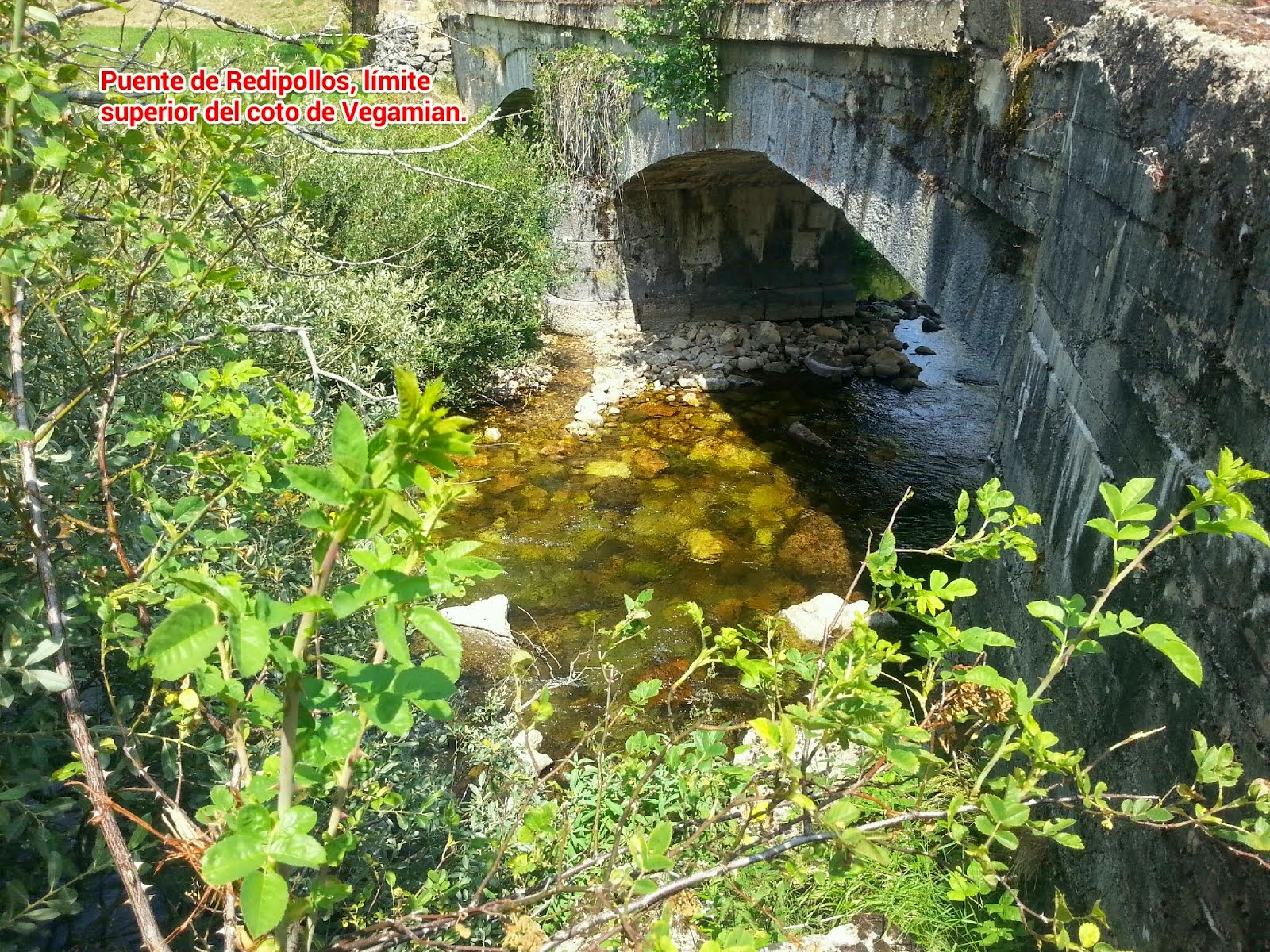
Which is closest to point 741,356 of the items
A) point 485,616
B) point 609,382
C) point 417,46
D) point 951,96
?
point 609,382

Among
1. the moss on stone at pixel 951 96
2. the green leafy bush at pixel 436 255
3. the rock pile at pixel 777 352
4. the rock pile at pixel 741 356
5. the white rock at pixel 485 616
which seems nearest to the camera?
the moss on stone at pixel 951 96

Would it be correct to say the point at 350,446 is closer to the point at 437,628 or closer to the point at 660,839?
the point at 437,628

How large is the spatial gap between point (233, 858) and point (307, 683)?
0.20 metres

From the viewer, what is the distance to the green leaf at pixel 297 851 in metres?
0.93

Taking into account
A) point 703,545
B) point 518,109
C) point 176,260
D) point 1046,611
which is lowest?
point 703,545

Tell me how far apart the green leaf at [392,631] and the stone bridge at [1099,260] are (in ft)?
6.21

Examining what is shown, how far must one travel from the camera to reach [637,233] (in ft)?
38.1

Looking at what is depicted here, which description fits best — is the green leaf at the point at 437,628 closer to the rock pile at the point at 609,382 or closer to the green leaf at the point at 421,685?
the green leaf at the point at 421,685

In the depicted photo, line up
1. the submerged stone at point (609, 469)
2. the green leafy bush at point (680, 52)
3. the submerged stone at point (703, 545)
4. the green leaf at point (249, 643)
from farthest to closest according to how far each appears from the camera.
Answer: the submerged stone at point (609, 469) < the green leafy bush at point (680, 52) < the submerged stone at point (703, 545) < the green leaf at point (249, 643)

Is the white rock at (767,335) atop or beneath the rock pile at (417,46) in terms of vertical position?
beneath

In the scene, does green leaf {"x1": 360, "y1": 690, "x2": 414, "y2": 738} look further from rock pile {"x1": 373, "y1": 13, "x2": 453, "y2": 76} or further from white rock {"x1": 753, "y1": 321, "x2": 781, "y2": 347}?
rock pile {"x1": 373, "y1": 13, "x2": 453, "y2": 76}

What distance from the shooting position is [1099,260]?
332 centimetres

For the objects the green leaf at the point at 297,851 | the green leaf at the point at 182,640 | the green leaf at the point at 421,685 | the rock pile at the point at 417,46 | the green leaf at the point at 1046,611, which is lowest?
the green leaf at the point at 297,851

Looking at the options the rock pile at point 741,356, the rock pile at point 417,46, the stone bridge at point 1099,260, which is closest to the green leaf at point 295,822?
the stone bridge at point 1099,260
